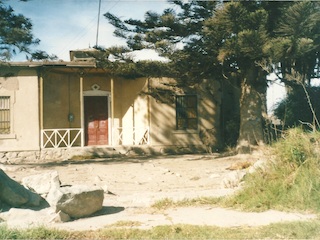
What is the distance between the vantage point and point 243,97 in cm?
1378

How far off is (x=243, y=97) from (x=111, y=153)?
634 cm

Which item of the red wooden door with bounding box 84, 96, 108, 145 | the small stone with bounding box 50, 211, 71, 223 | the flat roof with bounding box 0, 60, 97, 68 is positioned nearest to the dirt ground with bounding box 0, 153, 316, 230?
the small stone with bounding box 50, 211, 71, 223

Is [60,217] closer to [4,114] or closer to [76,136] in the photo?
[76,136]

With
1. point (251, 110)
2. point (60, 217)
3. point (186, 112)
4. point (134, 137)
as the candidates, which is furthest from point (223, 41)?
point (60, 217)

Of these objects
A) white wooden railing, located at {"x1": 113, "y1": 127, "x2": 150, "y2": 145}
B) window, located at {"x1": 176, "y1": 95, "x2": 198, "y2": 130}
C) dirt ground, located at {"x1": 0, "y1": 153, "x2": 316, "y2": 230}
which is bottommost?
dirt ground, located at {"x1": 0, "y1": 153, "x2": 316, "y2": 230}

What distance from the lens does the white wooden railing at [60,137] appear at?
15234 millimetres

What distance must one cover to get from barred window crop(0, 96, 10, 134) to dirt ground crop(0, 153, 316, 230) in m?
4.08

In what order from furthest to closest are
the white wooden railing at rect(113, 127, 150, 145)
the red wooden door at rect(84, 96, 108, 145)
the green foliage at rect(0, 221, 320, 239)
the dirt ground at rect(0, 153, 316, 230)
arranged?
the red wooden door at rect(84, 96, 108, 145) < the white wooden railing at rect(113, 127, 150, 145) < the dirt ground at rect(0, 153, 316, 230) < the green foliage at rect(0, 221, 320, 239)

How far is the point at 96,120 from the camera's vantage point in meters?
17.6

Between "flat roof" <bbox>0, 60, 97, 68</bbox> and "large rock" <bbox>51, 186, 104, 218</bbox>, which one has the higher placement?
"flat roof" <bbox>0, 60, 97, 68</bbox>

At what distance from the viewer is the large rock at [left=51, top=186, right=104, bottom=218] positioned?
18.4 ft

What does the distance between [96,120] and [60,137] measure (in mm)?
2381

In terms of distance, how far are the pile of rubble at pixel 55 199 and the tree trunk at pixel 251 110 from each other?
8.67 metres

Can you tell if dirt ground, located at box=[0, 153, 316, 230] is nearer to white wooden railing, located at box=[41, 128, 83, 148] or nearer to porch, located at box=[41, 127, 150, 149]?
white wooden railing, located at box=[41, 128, 83, 148]
